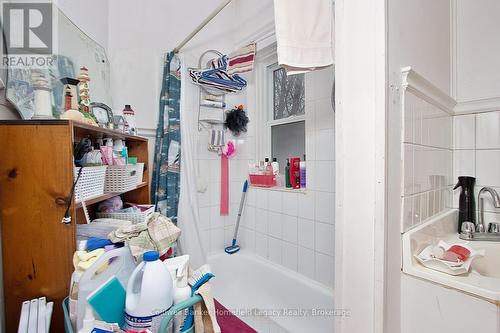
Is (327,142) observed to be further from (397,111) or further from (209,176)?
(209,176)

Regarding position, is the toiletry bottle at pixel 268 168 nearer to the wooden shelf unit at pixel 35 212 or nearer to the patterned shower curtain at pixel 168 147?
the patterned shower curtain at pixel 168 147

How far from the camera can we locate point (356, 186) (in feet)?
2.52

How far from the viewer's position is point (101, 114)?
45.7 inches

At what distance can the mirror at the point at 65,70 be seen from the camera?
30.8 inches

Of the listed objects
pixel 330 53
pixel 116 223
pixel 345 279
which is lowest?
pixel 345 279

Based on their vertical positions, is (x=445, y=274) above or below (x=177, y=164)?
below

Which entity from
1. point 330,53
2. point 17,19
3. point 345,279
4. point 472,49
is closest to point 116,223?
point 17,19

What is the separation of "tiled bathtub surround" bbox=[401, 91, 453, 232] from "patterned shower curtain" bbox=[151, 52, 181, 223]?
1453mm

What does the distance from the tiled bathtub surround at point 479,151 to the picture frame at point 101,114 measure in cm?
179

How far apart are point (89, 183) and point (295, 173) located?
1386 mm

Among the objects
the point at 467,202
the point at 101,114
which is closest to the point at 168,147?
the point at 101,114

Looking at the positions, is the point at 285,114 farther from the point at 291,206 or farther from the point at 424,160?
the point at 424,160

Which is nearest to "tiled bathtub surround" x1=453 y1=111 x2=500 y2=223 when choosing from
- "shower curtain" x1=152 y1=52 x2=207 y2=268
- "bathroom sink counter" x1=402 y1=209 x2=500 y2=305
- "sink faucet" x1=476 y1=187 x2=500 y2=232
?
"sink faucet" x1=476 y1=187 x2=500 y2=232

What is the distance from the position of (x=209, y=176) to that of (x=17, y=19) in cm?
154
